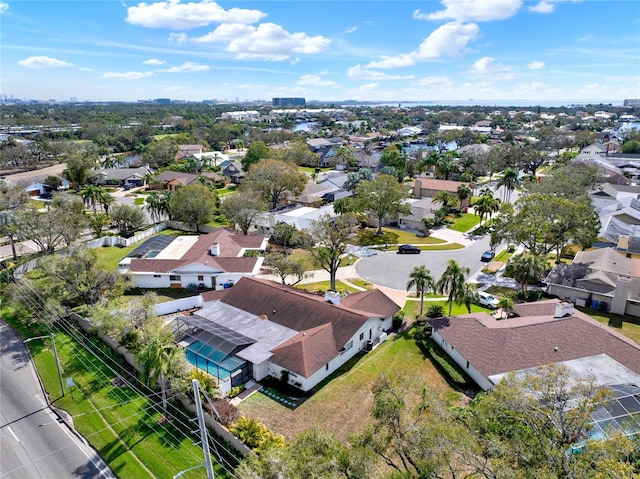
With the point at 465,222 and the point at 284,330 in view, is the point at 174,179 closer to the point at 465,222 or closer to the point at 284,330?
the point at 465,222

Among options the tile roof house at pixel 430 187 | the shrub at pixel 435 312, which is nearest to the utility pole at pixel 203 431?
the shrub at pixel 435 312

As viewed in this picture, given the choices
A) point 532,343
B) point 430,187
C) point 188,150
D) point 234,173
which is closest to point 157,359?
point 532,343

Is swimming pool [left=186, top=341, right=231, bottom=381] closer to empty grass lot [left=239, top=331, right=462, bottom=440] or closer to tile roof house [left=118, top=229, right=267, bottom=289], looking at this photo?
empty grass lot [left=239, top=331, right=462, bottom=440]

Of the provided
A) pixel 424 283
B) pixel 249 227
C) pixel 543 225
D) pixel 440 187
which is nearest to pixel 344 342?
pixel 424 283

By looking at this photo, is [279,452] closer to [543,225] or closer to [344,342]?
[344,342]

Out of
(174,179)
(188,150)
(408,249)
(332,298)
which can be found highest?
(188,150)

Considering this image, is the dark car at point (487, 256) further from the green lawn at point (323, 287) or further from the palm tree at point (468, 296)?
the green lawn at point (323, 287)
